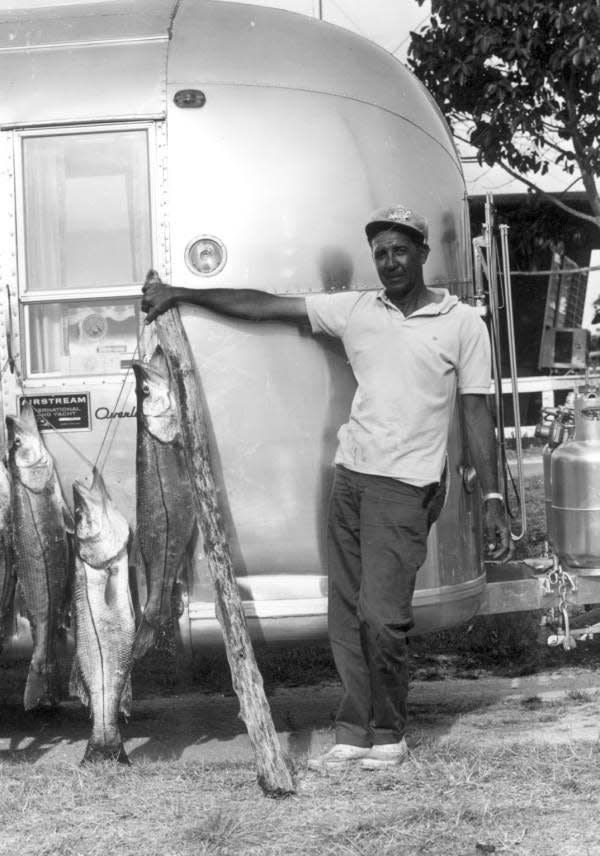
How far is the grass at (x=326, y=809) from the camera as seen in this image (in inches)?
160

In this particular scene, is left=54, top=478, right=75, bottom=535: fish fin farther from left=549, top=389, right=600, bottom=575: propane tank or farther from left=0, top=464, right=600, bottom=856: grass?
left=549, top=389, right=600, bottom=575: propane tank

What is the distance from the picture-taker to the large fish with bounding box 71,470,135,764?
4.83m

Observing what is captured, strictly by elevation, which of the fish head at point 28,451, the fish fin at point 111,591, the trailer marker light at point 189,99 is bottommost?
the fish fin at point 111,591

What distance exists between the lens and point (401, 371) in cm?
479

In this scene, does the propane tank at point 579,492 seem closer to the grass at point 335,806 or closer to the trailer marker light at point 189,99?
the grass at point 335,806

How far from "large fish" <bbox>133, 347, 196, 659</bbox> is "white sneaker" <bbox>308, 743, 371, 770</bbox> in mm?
772

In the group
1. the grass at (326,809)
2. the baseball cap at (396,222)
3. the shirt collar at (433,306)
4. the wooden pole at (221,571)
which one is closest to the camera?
the grass at (326,809)

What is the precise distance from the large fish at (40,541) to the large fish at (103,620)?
98 mm

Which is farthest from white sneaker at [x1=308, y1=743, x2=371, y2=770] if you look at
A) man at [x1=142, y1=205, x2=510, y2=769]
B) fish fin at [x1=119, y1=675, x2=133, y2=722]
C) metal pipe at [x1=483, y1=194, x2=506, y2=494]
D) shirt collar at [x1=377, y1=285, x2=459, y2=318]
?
shirt collar at [x1=377, y1=285, x2=459, y2=318]

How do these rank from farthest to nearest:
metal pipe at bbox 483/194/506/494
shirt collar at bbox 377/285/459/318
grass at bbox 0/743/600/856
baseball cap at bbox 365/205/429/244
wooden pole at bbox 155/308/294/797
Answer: metal pipe at bbox 483/194/506/494 < shirt collar at bbox 377/285/459/318 < baseball cap at bbox 365/205/429/244 < wooden pole at bbox 155/308/294/797 < grass at bbox 0/743/600/856

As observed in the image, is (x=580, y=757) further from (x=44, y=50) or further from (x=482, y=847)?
(x=44, y=50)

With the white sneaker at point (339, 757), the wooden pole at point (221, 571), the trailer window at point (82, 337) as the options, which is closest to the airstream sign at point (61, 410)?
the trailer window at point (82, 337)

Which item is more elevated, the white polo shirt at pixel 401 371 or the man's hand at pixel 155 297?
the man's hand at pixel 155 297

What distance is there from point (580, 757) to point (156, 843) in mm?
1701
